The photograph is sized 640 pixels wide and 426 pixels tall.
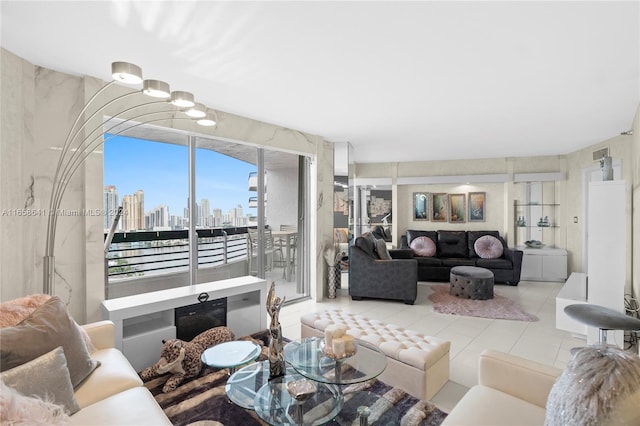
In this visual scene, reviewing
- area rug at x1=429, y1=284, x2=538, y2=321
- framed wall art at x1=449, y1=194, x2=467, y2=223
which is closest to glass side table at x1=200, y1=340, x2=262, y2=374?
area rug at x1=429, y1=284, x2=538, y2=321

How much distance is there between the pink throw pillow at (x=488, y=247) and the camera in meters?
6.32

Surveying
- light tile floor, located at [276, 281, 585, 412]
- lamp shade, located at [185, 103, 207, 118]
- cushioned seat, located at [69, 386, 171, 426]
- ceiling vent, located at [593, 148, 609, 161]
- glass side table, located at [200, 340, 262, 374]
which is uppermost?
ceiling vent, located at [593, 148, 609, 161]

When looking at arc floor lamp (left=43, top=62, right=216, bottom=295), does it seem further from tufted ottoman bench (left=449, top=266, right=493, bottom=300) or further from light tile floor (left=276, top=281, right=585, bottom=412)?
tufted ottoman bench (left=449, top=266, right=493, bottom=300)

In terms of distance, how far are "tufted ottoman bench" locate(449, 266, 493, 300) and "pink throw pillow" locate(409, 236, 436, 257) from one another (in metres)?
1.42

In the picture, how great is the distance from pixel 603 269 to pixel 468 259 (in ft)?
10.8

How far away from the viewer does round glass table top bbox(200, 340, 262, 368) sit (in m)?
2.22

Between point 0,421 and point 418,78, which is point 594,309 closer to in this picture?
point 418,78

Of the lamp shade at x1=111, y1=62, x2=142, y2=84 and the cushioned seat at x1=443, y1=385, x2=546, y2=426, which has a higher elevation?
the lamp shade at x1=111, y1=62, x2=142, y2=84

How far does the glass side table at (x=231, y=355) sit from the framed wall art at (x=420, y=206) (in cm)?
609

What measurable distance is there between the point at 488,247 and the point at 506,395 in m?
5.35

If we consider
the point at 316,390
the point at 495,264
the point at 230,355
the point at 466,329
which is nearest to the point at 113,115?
the point at 230,355

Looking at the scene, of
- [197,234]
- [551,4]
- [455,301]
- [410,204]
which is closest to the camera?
[551,4]

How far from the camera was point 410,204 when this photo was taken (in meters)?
7.84

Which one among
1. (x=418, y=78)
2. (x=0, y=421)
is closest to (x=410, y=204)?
(x=418, y=78)
